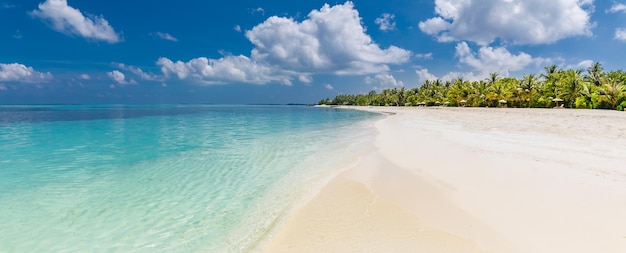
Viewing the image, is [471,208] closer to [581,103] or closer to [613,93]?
[613,93]

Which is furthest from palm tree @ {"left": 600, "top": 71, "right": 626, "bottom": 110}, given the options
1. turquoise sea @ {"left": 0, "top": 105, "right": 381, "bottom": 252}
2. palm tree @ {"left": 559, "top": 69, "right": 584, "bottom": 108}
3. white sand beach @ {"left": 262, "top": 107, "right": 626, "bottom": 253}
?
turquoise sea @ {"left": 0, "top": 105, "right": 381, "bottom": 252}

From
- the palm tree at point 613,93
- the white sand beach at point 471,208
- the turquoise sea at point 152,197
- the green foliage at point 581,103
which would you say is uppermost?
the palm tree at point 613,93

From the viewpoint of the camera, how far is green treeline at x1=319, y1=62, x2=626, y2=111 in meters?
40.3

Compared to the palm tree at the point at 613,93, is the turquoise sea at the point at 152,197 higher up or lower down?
lower down

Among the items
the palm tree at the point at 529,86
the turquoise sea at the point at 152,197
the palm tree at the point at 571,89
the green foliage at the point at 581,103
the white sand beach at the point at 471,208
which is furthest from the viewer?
the palm tree at the point at 529,86

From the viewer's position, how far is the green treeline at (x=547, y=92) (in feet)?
132

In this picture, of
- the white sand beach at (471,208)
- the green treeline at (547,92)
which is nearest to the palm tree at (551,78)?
the green treeline at (547,92)

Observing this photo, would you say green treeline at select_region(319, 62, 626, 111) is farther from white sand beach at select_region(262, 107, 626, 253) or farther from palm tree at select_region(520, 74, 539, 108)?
white sand beach at select_region(262, 107, 626, 253)

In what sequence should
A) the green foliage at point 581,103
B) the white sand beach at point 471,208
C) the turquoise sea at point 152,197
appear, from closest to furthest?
the white sand beach at point 471,208 → the turquoise sea at point 152,197 → the green foliage at point 581,103

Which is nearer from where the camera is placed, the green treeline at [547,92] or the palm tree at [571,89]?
the green treeline at [547,92]

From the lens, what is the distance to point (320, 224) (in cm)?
530

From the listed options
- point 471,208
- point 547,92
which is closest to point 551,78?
point 547,92

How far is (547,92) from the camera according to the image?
53.4 metres

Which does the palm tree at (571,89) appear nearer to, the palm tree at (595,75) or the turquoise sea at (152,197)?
the palm tree at (595,75)
